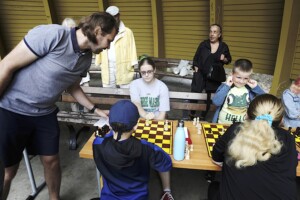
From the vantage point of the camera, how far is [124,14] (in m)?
7.25

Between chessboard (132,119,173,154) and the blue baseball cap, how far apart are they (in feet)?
1.83

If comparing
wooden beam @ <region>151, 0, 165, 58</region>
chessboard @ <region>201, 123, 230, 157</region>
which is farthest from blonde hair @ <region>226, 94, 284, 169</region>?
wooden beam @ <region>151, 0, 165, 58</region>

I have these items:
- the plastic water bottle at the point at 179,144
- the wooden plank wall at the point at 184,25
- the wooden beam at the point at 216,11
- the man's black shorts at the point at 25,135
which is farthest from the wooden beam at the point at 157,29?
the plastic water bottle at the point at 179,144

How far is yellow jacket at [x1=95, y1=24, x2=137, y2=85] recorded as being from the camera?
4.16 meters

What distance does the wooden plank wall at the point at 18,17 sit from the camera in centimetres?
765

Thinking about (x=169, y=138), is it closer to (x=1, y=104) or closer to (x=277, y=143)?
(x=277, y=143)

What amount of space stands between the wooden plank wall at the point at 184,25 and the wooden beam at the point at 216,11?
1.62 ft

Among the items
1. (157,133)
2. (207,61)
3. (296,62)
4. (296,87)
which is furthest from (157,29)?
(157,133)

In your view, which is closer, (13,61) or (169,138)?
(13,61)

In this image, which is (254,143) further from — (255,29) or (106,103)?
(255,29)

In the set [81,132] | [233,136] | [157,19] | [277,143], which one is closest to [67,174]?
[81,132]

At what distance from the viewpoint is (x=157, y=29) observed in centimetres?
677

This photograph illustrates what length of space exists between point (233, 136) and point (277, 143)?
0.29 m

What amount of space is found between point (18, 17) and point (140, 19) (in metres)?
4.26
